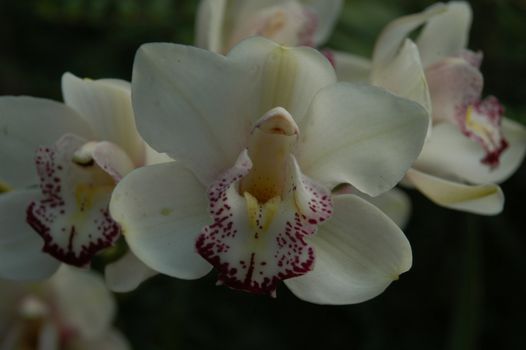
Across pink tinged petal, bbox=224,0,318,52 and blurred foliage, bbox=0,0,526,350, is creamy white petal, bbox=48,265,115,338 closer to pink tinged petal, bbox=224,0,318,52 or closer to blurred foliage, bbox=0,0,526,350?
blurred foliage, bbox=0,0,526,350

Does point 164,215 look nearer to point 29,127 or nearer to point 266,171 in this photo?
point 266,171

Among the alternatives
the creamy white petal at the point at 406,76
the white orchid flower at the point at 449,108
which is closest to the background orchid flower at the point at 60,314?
the white orchid flower at the point at 449,108

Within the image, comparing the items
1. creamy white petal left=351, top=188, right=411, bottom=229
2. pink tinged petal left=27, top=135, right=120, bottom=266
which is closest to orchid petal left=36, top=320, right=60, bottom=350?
pink tinged petal left=27, top=135, right=120, bottom=266

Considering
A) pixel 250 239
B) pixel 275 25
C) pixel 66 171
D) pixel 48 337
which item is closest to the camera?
pixel 250 239

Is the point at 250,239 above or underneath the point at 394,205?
above

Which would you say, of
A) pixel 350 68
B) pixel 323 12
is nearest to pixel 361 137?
pixel 350 68

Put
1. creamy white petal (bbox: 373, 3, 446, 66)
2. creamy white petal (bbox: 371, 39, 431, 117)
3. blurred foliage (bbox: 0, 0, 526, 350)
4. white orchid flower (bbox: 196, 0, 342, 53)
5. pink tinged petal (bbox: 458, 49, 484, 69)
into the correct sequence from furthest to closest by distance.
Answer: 1. blurred foliage (bbox: 0, 0, 526, 350)
2. white orchid flower (bbox: 196, 0, 342, 53)
3. pink tinged petal (bbox: 458, 49, 484, 69)
4. creamy white petal (bbox: 373, 3, 446, 66)
5. creamy white petal (bbox: 371, 39, 431, 117)

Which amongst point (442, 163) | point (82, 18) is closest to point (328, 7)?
point (442, 163)

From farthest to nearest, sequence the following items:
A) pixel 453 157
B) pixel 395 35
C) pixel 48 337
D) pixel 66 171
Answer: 1. pixel 48 337
2. pixel 453 157
3. pixel 395 35
4. pixel 66 171

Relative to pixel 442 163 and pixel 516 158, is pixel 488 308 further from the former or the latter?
pixel 442 163
